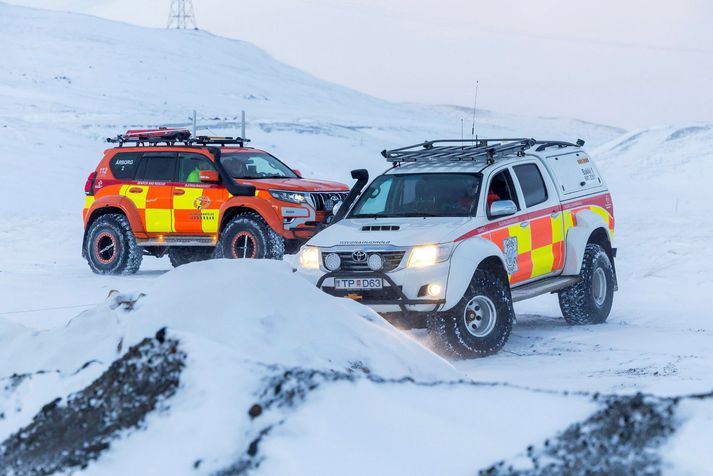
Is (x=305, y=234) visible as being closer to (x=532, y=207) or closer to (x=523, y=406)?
(x=532, y=207)

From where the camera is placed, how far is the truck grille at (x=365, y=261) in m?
9.70

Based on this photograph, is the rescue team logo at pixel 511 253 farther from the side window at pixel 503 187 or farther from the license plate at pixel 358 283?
the license plate at pixel 358 283

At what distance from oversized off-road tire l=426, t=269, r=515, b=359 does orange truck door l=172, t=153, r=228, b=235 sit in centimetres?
619

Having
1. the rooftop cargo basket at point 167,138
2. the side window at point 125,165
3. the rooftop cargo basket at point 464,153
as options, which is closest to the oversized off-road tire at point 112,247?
the side window at point 125,165

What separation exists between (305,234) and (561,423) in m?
9.83

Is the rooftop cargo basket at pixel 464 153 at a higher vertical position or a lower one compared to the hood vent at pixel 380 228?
higher

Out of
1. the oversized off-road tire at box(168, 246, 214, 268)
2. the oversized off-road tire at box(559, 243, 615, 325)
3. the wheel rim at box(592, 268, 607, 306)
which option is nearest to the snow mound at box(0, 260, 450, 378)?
the oversized off-road tire at box(559, 243, 615, 325)

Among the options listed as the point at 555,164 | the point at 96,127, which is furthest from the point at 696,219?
the point at 96,127

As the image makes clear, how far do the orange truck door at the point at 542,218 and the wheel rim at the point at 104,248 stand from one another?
719 cm

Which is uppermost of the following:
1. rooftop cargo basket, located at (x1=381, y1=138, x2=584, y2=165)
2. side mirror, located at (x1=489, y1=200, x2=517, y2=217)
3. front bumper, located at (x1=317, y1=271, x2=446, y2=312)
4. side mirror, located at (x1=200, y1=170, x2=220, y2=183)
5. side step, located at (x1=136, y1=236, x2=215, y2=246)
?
rooftop cargo basket, located at (x1=381, y1=138, x2=584, y2=165)

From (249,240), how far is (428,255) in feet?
19.3

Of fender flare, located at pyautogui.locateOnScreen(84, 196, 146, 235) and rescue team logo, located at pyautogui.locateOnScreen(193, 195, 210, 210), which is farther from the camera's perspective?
fender flare, located at pyautogui.locateOnScreen(84, 196, 146, 235)

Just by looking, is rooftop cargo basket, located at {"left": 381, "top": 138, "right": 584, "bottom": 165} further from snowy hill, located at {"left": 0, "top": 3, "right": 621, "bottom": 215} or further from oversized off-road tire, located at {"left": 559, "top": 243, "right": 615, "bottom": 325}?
snowy hill, located at {"left": 0, "top": 3, "right": 621, "bottom": 215}

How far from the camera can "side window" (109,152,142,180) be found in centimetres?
1645
